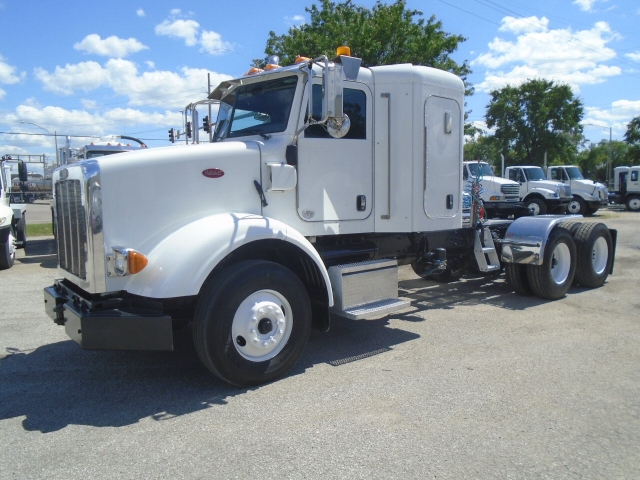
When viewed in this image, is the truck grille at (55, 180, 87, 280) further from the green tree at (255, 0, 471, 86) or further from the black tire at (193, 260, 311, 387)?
the green tree at (255, 0, 471, 86)

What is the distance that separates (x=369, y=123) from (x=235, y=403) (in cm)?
322

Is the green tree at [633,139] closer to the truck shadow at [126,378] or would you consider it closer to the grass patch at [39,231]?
the grass patch at [39,231]

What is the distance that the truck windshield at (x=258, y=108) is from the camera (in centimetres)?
525

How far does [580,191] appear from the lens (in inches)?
1020

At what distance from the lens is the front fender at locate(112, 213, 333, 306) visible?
407 cm

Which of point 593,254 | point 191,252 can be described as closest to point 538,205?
point 593,254

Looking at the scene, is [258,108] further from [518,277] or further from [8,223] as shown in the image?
[8,223]

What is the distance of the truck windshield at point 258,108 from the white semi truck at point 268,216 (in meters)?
0.02

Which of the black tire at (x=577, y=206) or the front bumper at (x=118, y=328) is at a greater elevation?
the black tire at (x=577, y=206)

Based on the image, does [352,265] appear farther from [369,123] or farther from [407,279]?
[407,279]

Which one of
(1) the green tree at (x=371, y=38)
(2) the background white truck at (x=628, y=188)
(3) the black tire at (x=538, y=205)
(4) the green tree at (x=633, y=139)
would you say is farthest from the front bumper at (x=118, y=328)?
(4) the green tree at (x=633, y=139)

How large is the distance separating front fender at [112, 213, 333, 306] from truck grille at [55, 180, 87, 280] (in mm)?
454

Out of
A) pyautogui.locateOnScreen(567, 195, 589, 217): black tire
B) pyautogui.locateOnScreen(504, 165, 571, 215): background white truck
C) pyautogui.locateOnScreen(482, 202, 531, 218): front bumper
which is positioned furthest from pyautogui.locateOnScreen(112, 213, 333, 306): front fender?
pyautogui.locateOnScreen(567, 195, 589, 217): black tire

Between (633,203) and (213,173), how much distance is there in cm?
3169
